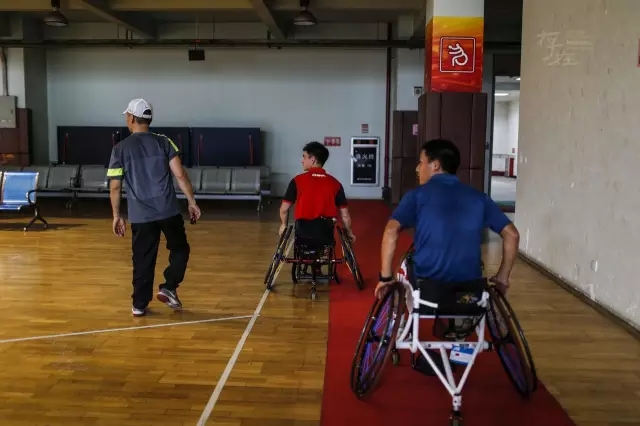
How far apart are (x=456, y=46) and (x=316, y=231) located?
14.0 ft

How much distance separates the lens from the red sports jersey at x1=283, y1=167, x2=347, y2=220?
5184 mm

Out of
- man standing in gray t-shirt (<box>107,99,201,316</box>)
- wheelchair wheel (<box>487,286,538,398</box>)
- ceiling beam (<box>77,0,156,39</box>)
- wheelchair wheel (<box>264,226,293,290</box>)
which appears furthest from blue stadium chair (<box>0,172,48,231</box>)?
wheelchair wheel (<box>487,286,538,398</box>)

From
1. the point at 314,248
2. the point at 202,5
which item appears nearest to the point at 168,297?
the point at 314,248

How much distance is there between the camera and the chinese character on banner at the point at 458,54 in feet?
27.0

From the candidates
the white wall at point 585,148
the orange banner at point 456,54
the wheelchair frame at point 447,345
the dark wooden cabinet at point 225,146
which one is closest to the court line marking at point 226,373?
the wheelchair frame at point 447,345

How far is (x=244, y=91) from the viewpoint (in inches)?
564

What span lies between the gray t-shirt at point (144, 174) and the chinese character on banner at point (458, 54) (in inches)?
194

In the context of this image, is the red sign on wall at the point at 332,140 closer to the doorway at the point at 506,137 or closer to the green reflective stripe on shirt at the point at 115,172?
the doorway at the point at 506,137

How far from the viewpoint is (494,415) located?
2990 mm

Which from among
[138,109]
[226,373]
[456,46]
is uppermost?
[456,46]

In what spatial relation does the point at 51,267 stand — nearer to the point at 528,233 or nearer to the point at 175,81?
the point at 528,233

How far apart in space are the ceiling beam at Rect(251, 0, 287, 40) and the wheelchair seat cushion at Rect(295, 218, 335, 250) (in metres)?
6.45

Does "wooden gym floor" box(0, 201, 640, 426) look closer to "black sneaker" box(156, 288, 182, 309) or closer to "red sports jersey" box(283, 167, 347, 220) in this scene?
"black sneaker" box(156, 288, 182, 309)

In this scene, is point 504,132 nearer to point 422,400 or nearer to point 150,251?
point 150,251
